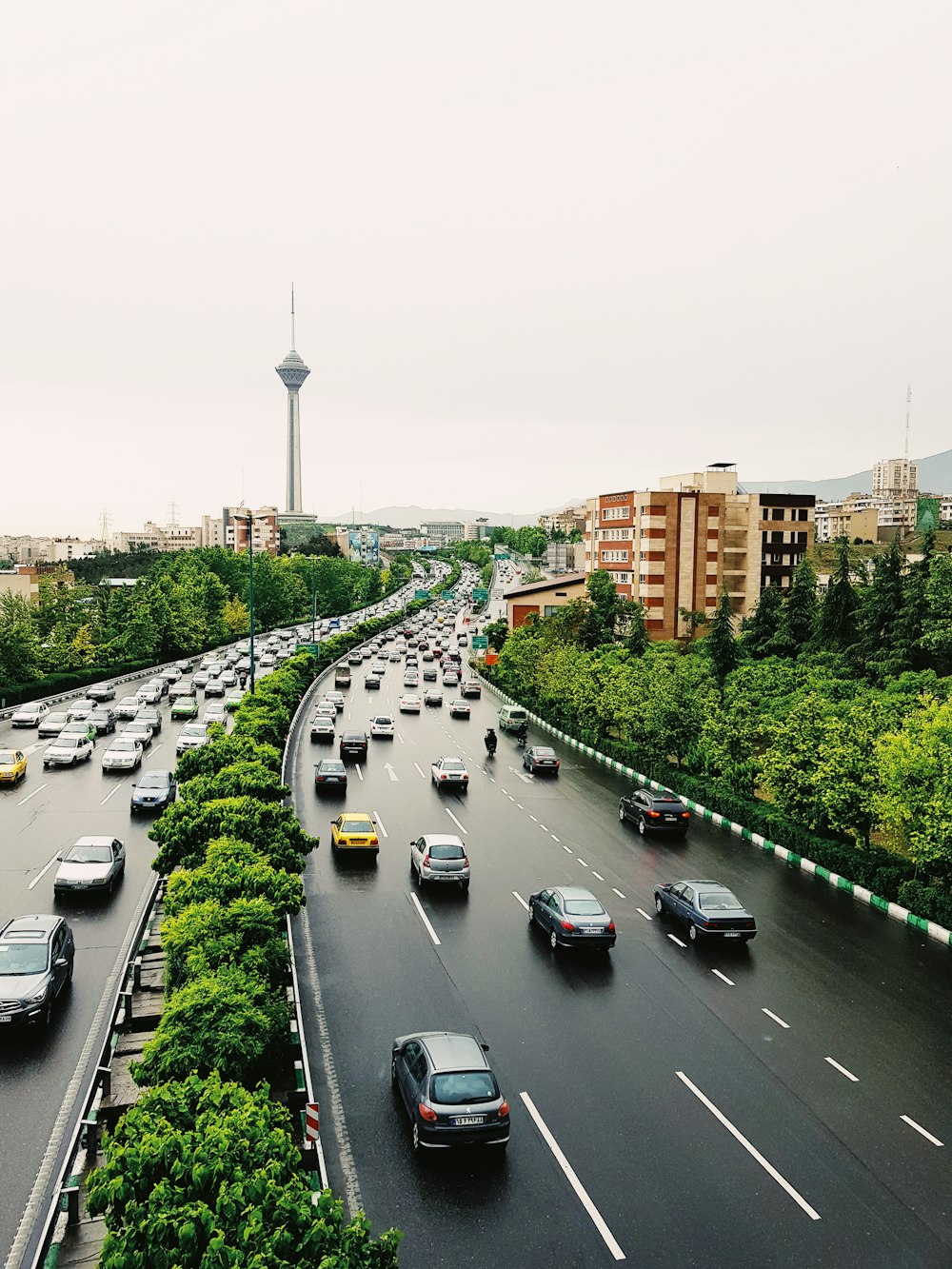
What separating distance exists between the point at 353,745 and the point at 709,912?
2433cm

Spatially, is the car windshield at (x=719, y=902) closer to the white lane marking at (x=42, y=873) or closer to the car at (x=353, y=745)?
the white lane marking at (x=42, y=873)

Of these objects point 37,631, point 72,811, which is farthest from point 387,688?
point 72,811

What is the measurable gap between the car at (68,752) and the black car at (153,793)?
7.14 meters

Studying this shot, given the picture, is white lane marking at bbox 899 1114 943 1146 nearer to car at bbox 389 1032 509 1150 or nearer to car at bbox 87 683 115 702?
car at bbox 389 1032 509 1150

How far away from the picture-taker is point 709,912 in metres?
20.2

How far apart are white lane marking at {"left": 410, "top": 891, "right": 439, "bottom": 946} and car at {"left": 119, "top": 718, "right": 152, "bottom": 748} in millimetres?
21825

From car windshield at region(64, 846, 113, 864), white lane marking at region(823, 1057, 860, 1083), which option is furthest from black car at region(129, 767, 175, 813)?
white lane marking at region(823, 1057, 860, 1083)

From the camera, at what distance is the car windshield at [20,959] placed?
15.5 metres

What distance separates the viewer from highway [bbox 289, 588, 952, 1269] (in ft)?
35.8

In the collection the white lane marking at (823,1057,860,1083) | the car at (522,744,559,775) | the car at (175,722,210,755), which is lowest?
the car at (522,744,559,775)

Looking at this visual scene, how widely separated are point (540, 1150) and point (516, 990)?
5.21 m

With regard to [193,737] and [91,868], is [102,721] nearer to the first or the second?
[193,737]

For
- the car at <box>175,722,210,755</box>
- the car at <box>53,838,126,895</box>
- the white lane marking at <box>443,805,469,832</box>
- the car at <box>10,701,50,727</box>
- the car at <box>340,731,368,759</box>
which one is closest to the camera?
the car at <box>53,838,126,895</box>

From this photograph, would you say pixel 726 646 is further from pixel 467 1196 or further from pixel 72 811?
pixel 467 1196
